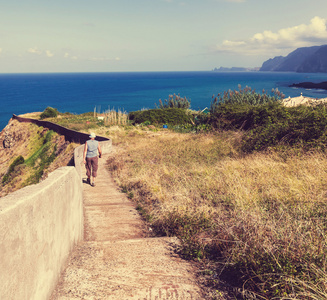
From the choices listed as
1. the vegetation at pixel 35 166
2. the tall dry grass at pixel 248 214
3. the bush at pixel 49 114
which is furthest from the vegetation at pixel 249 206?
the bush at pixel 49 114

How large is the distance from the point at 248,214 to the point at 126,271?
218 cm

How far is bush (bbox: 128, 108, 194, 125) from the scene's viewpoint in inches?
1006

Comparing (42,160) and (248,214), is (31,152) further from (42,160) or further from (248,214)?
(248,214)

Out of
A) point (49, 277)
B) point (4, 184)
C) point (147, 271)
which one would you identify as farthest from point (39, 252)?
point (4, 184)

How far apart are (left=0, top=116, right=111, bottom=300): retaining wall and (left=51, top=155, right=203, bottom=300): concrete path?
261 mm

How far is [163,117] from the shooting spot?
2584cm

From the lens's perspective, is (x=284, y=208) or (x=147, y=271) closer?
(x=147, y=271)

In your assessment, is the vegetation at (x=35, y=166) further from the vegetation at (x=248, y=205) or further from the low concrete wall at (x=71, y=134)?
the vegetation at (x=248, y=205)

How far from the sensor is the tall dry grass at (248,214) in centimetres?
300

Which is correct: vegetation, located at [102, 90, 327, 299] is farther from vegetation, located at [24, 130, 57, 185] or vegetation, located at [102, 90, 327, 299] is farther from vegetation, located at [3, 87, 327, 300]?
vegetation, located at [24, 130, 57, 185]

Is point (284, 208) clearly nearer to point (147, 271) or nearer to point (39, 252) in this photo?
point (147, 271)

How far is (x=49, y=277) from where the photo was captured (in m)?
3.06

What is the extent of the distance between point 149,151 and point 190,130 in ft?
30.3

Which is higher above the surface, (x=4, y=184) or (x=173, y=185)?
(x=173, y=185)
